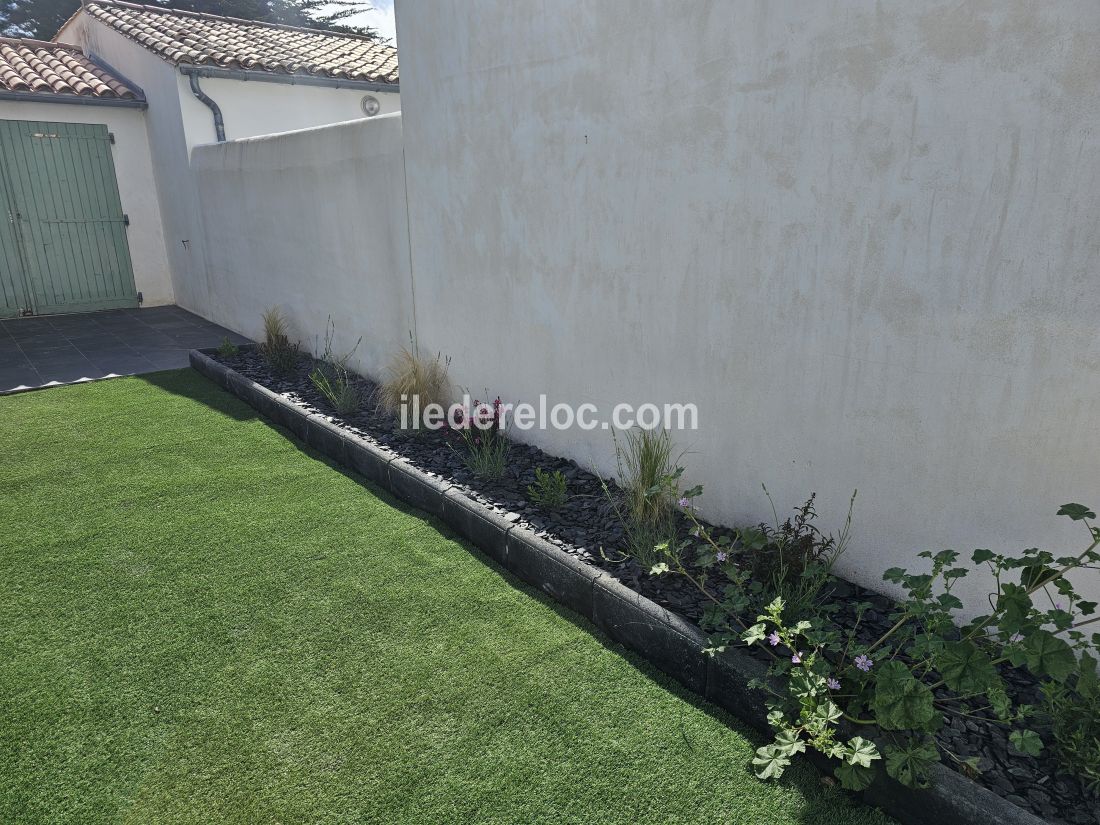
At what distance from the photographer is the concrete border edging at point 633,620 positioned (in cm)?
225

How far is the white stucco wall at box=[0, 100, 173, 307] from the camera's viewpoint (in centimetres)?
1089

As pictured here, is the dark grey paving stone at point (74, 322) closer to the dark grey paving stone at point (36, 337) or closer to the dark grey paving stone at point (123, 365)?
the dark grey paving stone at point (36, 337)

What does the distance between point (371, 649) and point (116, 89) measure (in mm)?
11814

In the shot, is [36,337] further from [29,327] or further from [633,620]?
[633,620]

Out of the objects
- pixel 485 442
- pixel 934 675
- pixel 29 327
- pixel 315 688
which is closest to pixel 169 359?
pixel 29 327

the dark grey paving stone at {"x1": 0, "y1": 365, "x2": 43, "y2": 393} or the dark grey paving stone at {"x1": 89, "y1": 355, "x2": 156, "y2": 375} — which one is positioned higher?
the dark grey paving stone at {"x1": 0, "y1": 365, "x2": 43, "y2": 393}

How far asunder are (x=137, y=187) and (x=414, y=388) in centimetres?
890

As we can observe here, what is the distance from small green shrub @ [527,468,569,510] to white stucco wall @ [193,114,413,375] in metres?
2.62

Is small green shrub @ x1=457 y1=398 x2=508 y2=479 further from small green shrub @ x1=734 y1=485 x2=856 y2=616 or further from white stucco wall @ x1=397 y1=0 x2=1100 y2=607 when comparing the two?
small green shrub @ x1=734 y1=485 x2=856 y2=616

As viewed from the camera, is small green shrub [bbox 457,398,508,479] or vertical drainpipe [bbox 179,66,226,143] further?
vertical drainpipe [bbox 179,66,226,143]

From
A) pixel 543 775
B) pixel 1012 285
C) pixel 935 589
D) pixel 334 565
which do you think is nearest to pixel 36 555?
pixel 334 565

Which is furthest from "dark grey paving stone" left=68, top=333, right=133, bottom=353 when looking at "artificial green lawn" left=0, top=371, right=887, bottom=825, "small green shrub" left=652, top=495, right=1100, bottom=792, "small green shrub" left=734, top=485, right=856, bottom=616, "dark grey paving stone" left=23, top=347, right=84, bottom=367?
"small green shrub" left=652, top=495, right=1100, bottom=792

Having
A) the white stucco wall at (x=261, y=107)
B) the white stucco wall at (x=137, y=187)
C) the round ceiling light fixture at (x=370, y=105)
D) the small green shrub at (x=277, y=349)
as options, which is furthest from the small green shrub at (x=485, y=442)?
the white stucco wall at (x=137, y=187)

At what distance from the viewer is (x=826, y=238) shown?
3.16 metres
